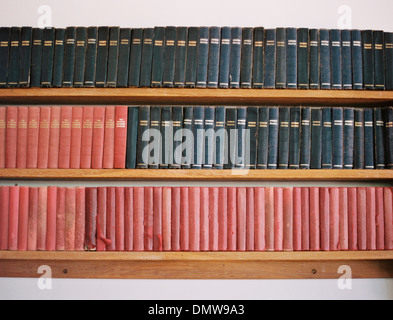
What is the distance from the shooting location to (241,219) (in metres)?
1.30

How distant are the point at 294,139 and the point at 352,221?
37 centimetres

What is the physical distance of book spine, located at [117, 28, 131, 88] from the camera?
132 centimetres

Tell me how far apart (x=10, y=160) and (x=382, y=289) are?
1.56 m

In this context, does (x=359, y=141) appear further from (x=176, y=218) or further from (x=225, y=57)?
(x=176, y=218)

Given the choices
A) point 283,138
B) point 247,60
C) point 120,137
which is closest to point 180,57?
point 247,60

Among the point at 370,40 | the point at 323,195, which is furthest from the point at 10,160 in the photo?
the point at 370,40

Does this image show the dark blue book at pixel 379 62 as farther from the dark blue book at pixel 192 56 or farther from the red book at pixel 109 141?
the red book at pixel 109 141

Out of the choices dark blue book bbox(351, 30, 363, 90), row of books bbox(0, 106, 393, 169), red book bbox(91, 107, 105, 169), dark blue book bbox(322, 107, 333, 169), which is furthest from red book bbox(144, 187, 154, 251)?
dark blue book bbox(351, 30, 363, 90)

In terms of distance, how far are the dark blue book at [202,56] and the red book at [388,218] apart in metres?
0.80

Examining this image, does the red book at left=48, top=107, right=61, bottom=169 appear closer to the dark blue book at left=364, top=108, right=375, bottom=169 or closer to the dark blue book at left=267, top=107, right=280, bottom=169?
the dark blue book at left=267, top=107, right=280, bottom=169

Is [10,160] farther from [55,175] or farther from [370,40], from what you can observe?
[370,40]

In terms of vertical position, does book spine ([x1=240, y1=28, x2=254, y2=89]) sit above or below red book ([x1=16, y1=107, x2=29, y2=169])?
above

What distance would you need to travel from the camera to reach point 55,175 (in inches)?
50.6

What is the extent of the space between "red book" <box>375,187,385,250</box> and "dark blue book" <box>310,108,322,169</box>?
0.25 metres
